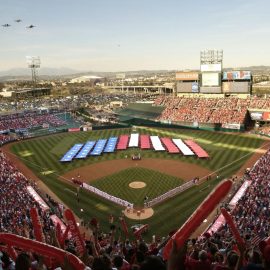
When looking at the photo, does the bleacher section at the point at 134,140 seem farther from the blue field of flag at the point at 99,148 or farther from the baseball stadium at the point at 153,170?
the blue field of flag at the point at 99,148

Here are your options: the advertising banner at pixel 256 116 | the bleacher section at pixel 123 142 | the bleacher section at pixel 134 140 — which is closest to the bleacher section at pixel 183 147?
the bleacher section at pixel 134 140

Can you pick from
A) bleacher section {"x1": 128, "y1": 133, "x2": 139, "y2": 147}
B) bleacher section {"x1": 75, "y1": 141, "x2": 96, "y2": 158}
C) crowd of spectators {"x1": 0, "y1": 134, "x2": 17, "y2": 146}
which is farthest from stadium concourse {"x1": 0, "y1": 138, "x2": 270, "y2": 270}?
bleacher section {"x1": 128, "y1": 133, "x2": 139, "y2": 147}

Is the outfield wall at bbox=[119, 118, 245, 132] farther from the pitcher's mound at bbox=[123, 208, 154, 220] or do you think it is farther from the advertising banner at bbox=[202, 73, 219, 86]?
A: the pitcher's mound at bbox=[123, 208, 154, 220]

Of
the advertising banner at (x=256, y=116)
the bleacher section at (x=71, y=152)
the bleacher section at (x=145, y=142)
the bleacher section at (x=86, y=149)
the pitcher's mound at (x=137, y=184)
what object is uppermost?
the advertising banner at (x=256, y=116)

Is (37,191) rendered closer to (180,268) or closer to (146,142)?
(146,142)

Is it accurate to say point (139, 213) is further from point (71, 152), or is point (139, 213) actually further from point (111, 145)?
point (111, 145)
